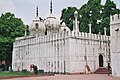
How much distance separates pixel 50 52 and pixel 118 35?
49.6ft

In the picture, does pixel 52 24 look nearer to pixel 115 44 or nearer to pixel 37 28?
pixel 37 28

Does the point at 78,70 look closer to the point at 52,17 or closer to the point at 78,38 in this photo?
the point at 78,38

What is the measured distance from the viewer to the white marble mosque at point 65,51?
35.8m

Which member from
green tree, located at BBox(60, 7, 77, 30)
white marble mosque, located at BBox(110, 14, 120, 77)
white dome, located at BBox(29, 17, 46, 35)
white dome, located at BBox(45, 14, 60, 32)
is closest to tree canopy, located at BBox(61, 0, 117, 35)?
green tree, located at BBox(60, 7, 77, 30)

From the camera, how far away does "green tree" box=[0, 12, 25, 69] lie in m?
49.7

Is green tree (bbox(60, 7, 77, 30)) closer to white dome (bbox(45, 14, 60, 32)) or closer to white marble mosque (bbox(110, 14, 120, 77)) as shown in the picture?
white dome (bbox(45, 14, 60, 32))

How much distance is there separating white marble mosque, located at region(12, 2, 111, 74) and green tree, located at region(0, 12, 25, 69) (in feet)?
15.5

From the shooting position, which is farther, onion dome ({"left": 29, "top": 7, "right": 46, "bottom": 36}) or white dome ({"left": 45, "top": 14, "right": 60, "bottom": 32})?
onion dome ({"left": 29, "top": 7, "right": 46, "bottom": 36})

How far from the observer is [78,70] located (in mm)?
35938

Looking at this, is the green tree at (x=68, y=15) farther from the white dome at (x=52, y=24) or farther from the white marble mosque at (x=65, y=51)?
the white marble mosque at (x=65, y=51)

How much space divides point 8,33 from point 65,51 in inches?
766

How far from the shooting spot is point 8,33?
51.5m

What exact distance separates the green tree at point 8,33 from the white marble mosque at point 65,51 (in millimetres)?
4719

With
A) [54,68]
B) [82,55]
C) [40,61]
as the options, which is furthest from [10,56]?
[82,55]
